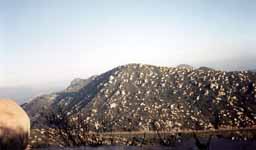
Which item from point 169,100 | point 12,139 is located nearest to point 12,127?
point 12,139

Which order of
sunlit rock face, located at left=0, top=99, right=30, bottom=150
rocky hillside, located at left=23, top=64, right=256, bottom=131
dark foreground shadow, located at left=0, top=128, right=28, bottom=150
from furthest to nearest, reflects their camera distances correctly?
rocky hillside, located at left=23, top=64, right=256, bottom=131
sunlit rock face, located at left=0, top=99, right=30, bottom=150
dark foreground shadow, located at left=0, top=128, right=28, bottom=150

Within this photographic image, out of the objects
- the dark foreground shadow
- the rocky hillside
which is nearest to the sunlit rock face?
the dark foreground shadow

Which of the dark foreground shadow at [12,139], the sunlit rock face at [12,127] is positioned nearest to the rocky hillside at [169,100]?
the sunlit rock face at [12,127]

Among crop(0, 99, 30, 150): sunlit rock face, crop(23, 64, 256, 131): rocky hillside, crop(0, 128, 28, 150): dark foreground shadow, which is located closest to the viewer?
crop(0, 128, 28, 150): dark foreground shadow

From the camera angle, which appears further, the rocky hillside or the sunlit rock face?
the rocky hillside

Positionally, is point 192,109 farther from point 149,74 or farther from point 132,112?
point 149,74

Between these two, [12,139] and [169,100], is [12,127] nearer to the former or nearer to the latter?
[12,139]

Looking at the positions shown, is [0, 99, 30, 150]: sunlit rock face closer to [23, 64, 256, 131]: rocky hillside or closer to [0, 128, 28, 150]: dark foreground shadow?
[0, 128, 28, 150]: dark foreground shadow

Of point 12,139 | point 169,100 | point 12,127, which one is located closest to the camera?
point 12,139
